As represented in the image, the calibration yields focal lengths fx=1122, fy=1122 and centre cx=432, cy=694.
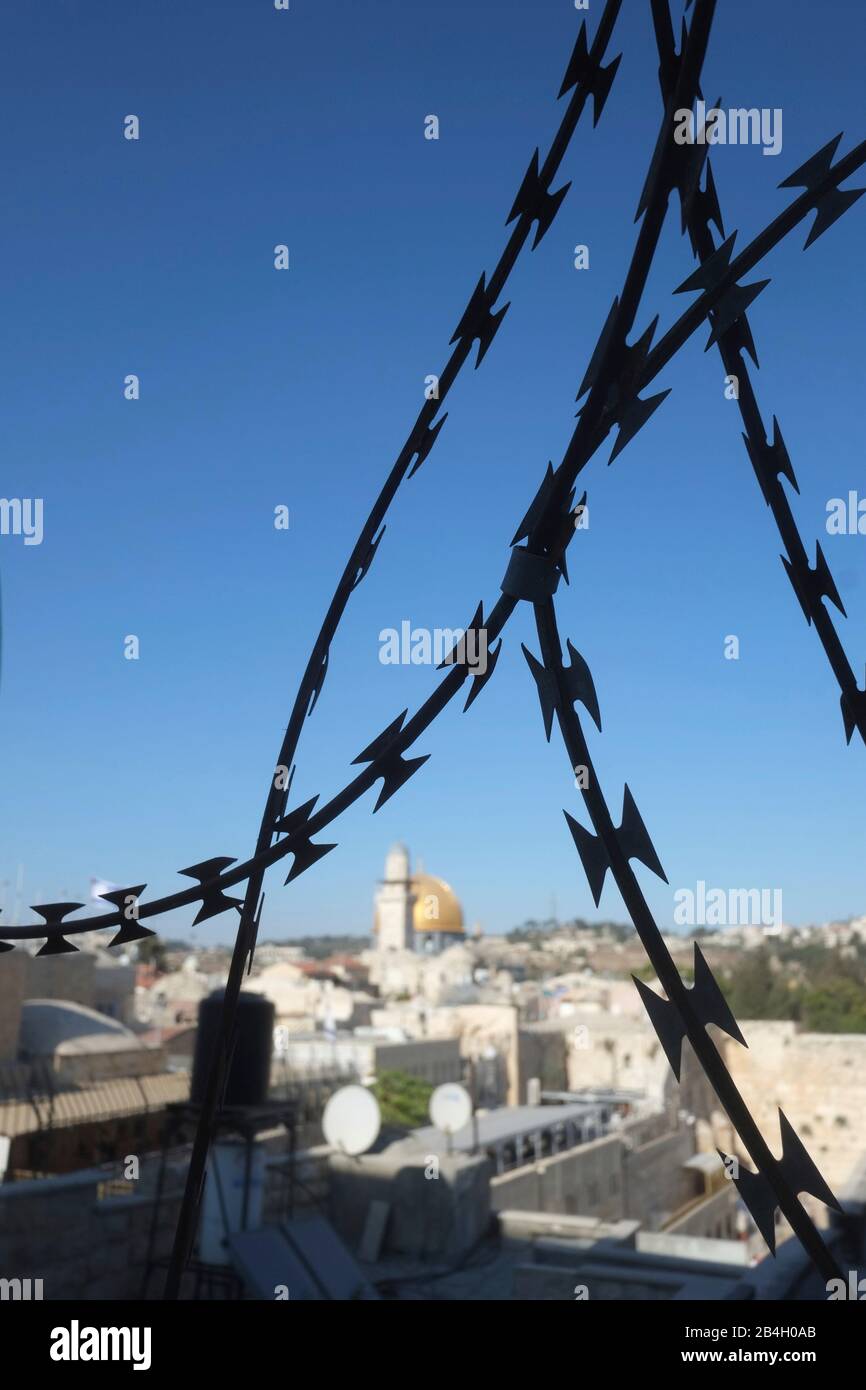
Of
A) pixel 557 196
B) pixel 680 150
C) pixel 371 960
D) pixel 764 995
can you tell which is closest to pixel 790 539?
pixel 680 150

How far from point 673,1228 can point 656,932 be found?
71.8 feet

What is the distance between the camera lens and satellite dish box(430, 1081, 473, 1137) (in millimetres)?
14914

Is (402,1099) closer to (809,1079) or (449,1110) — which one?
(449,1110)

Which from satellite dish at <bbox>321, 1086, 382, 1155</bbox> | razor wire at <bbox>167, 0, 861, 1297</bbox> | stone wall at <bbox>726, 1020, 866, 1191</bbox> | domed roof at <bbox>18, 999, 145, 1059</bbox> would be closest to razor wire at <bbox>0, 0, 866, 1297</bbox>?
razor wire at <bbox>167, 0, 861, 1297</bbox>

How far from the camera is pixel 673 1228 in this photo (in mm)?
20734

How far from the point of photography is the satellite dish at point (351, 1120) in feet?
42.5

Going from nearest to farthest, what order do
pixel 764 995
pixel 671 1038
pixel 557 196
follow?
pixel 671 1038 < pixel 557 196 < pixel 764 995

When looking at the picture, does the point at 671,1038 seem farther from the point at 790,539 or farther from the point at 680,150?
the point at 680,150

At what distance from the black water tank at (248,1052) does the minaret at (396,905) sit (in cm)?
6511

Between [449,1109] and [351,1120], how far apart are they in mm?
2409

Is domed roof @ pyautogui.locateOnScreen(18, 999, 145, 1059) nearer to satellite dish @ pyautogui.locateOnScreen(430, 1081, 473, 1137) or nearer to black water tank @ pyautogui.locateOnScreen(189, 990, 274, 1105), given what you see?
satellite dish @ pyautogui.locateOnScreen(430, 1081, 473, 1137)

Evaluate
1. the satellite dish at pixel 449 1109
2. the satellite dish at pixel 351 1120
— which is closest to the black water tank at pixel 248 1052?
the satellite dish at pixel 351 1120

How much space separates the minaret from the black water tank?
65.1 metres

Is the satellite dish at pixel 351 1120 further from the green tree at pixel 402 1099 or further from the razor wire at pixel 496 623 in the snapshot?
the razor wire at pixel 496 623
